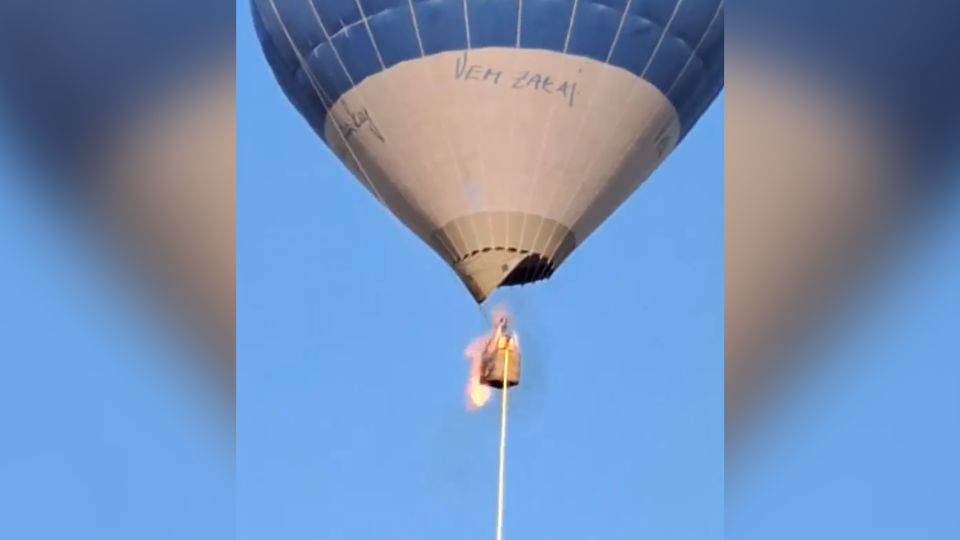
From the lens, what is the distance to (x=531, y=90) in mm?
4328

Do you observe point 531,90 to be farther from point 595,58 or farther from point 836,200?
point 836,200

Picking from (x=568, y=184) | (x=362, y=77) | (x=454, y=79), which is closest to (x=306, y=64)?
(x=362, y=77)

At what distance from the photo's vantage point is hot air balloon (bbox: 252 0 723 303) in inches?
168

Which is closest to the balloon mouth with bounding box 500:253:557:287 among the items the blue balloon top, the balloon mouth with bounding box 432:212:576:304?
the balloon mouth with bounding box 432:212:576:304

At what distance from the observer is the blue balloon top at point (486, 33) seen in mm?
4254

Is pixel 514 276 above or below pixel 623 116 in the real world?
below

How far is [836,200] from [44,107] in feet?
4.78

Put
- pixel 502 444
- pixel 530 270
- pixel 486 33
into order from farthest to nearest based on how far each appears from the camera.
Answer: pixel 530 270 → pixel 486 33 → pixel 502 444

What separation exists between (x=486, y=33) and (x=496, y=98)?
0.19m

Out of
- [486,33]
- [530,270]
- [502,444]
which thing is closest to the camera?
[502,444]

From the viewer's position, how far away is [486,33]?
4.27 m
